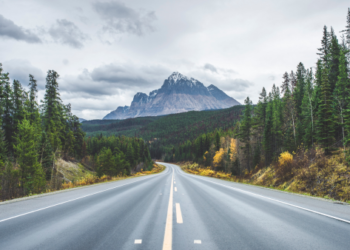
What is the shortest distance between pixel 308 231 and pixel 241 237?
1.84 metres

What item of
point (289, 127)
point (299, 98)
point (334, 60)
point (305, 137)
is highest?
point (334, 60)

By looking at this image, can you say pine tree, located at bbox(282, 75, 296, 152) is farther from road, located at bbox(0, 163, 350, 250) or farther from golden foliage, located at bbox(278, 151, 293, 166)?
road, located at bbox(0, 163, 350, 250)

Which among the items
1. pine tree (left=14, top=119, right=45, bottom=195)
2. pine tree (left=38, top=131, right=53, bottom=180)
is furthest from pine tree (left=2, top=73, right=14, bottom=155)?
pine tree (left=14, top=119, right=45, bottom=195)

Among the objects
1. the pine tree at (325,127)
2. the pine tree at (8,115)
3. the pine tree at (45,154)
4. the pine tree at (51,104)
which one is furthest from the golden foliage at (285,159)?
the pine tree at (8,115)

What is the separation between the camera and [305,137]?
100 feet

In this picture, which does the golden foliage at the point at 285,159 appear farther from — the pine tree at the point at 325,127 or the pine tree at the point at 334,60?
the pine tree at the point at 334,60

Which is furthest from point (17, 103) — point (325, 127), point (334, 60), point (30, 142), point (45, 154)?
point (334, 60)

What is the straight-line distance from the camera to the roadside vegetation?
531 inches

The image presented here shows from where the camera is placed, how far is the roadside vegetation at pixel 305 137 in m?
13.5

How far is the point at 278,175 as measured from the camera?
1819 centimetres

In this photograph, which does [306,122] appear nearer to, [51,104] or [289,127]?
[289,127]

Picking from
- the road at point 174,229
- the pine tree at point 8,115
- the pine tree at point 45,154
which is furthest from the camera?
the pine tree at point 8,115

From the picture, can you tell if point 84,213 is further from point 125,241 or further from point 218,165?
point 218,165

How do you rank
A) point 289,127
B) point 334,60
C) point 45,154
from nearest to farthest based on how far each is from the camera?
point 45,154 < point 334,60 < point 289,127
